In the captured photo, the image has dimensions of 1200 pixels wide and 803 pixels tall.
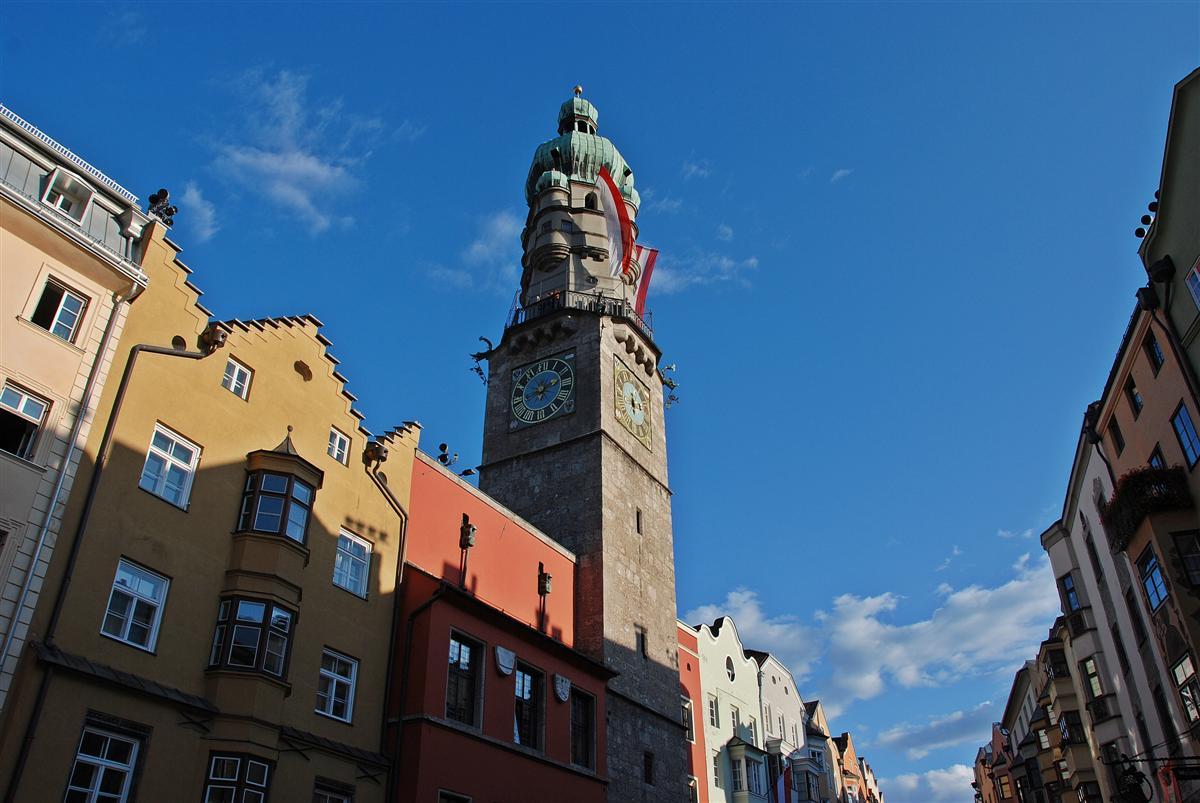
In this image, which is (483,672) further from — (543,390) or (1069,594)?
(1069,594)

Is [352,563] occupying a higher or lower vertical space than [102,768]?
higher

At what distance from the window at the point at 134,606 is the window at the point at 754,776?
3086cm

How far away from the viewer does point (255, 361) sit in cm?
2197

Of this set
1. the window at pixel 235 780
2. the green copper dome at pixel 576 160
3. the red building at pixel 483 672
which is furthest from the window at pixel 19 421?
the green copper dome at pixel 576 160

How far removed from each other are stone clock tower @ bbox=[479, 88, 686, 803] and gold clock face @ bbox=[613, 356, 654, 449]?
9 cm

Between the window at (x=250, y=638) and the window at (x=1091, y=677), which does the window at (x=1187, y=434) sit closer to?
the window at (x=1091, y=677)

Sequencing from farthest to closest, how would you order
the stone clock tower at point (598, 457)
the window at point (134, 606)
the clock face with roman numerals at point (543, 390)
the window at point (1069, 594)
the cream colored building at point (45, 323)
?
the window at point (1069, 594)
the clock face with roman numerals at point (543, 390)
the stone clock tower at point (598, 457)
the window at point (134, 606)
the cream colored building at point (45, 323)

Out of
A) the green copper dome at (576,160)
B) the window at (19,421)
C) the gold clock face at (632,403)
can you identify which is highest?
the green copper dome at (576,160)

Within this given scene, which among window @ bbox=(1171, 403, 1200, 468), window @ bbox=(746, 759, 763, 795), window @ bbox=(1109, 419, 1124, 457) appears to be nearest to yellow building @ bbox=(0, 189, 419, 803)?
window @ bbox=(1171, 403, 1200, 468)

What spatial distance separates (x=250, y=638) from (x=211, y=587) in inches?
50.1

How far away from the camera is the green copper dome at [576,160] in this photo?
163 ft

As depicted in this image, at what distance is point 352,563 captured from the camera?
2300cm

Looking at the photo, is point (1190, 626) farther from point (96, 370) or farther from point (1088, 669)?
point (96, 370)

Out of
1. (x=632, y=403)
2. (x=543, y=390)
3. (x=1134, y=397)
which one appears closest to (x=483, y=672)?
(x=543, y=390)
